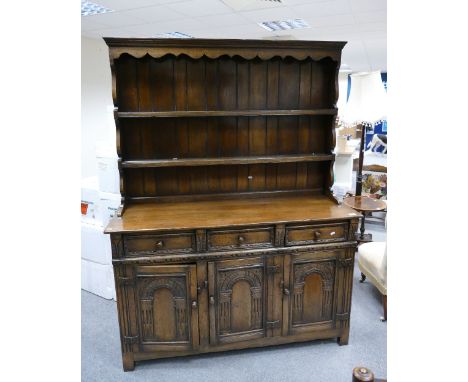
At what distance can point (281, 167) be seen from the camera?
7.66 feet

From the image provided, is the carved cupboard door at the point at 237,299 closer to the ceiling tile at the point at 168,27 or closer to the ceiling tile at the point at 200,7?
the ceiling tile at the point at 200,7

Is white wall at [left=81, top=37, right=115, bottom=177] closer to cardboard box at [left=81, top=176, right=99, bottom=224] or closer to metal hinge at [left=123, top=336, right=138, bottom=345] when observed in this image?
cardboard box at [left=81, top=176, right=99, bottom=224]

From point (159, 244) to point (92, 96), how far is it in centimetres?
443

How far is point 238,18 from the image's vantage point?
4062mm

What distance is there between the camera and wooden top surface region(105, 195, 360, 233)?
1843mm

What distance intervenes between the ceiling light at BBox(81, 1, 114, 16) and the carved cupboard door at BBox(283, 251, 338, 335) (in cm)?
348

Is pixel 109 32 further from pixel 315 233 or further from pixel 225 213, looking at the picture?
pixel 315 233

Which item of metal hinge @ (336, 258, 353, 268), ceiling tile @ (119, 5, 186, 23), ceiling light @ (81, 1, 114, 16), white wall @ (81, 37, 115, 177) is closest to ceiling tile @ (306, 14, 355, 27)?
ceiling tile @ (119, 5, 186, 23)

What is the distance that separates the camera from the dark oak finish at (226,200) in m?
1.87
